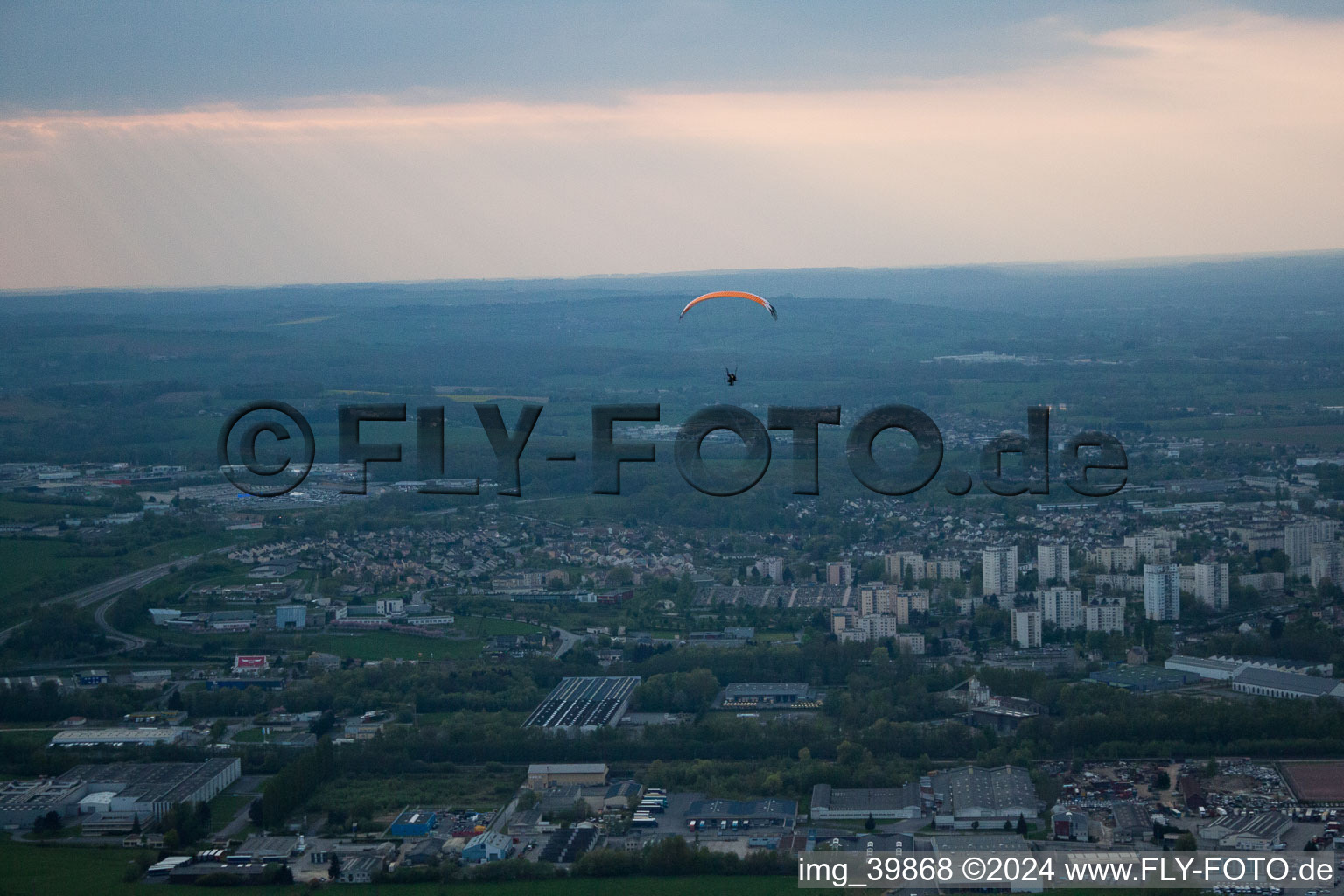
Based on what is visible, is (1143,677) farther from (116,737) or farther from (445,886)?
(116,737)

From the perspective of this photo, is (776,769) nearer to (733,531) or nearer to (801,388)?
(733,531)

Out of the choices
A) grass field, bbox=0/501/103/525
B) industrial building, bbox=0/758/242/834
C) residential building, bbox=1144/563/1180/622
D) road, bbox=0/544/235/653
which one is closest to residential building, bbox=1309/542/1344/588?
residential building, bbox=1144/563/1180/622

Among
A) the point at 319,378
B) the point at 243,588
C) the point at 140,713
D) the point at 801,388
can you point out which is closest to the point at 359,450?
the point at 140,713

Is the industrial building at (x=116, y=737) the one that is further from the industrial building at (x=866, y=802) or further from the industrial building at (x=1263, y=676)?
the industrial building at (x=1263, y=676)

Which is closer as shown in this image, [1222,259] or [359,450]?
[359,450]

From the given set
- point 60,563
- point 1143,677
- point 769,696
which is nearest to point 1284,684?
point 1143,677

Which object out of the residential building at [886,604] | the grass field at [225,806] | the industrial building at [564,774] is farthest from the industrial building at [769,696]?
the grass field at [225,806]

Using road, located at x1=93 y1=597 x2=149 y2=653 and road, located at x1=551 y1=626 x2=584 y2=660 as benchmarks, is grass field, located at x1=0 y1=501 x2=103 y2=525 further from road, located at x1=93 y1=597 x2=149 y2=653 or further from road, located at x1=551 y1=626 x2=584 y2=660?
road, located at x1=551 y1=626 x2=584 y2=660
